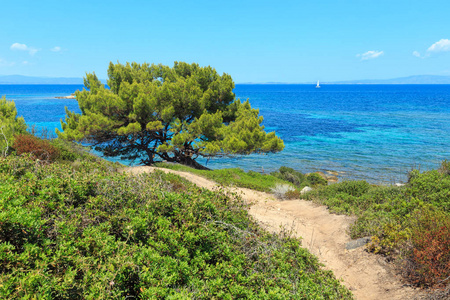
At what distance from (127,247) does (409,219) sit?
6.79m

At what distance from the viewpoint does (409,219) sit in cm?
736

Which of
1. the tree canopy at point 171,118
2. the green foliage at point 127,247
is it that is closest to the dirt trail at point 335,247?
the green foliage at point 127,247

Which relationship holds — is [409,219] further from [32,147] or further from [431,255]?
[32,147]

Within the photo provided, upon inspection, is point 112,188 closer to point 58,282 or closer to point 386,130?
point 58,282

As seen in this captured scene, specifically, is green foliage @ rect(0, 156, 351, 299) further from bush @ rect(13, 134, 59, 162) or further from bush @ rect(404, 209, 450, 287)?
bush @ rect(13, 134, 59, 162)

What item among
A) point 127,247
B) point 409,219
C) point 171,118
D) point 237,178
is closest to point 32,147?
point 171,118

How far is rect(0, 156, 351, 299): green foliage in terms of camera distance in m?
2.76

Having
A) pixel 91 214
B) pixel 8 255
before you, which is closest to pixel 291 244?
pixel 91 214

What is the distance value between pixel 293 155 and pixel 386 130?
19.7m

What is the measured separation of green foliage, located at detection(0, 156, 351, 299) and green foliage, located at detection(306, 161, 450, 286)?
1641 mm

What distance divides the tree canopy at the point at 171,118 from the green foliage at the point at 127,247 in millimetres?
11643

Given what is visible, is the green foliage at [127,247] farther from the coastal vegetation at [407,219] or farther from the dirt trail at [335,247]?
the coastal vegetation at [407,219]

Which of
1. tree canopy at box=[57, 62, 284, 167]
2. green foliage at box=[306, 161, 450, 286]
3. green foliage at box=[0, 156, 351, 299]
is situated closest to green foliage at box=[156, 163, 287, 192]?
tree canopy at box=[57, 62, 284, 167]

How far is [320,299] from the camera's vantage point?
4117 millimetres
